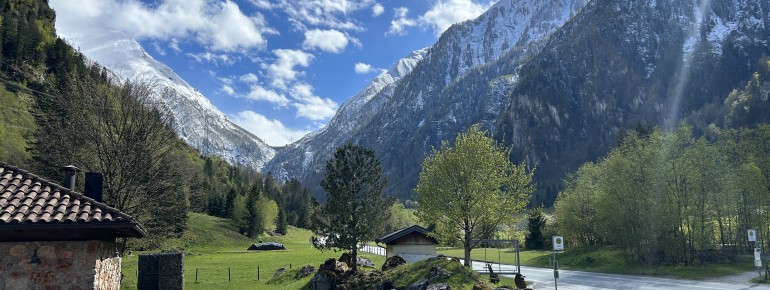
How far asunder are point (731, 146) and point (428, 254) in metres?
31.5

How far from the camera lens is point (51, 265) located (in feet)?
35.4

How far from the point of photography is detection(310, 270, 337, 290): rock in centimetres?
2686

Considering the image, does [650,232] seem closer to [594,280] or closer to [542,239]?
[594,280]

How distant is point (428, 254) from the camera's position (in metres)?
34.5

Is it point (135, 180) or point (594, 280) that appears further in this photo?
point (594, 280)

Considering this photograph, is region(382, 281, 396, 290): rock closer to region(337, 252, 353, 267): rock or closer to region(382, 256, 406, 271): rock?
region(382, 256, 406, 271): rock

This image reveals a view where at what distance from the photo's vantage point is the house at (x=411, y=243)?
3425cm

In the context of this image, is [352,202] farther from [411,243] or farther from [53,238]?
[53,238]

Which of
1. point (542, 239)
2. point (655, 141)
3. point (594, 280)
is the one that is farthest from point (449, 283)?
point (542, 239)

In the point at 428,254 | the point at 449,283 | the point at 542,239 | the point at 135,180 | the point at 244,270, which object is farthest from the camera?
the point at 542,239

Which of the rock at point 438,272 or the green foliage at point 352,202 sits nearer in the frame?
the rock at point 438,272

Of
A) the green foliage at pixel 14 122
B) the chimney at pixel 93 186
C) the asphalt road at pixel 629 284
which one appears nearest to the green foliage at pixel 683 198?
the asphalt road at pixel 629 284

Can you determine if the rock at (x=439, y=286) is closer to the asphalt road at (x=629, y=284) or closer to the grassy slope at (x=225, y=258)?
the asphalt road at (x=629, y=284)

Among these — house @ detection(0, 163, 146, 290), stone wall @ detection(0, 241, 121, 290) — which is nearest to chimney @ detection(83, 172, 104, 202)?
house @ detection(0, 163, 146, 290)
